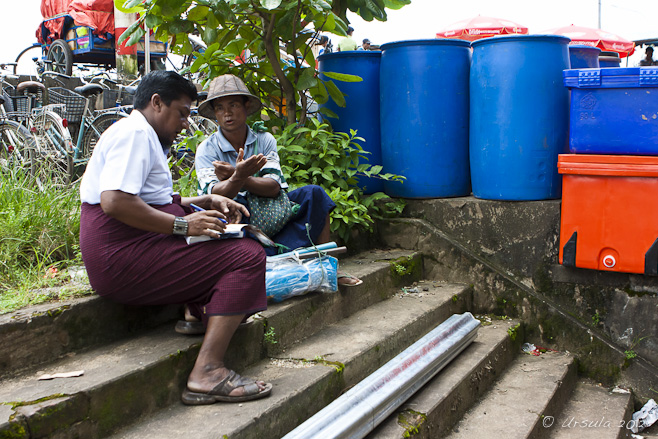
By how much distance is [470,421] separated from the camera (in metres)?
2.80

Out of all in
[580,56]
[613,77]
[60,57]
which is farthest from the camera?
[60,57]

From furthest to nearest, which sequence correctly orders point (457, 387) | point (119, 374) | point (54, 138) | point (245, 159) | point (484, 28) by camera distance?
point (484, 28)
point (54, 138)
point (245, 159)
point (457, 387)
point (119, 374)

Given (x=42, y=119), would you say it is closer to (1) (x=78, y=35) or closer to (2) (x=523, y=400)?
(1) (x=78, y=35)

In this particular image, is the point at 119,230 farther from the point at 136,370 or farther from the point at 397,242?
the point at 397,242

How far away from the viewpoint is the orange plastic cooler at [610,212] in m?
3.20

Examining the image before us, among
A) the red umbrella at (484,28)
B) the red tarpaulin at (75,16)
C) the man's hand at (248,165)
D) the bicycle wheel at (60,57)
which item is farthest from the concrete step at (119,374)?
the bicycle wheel at (60,57)

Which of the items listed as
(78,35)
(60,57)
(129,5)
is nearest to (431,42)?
(129,5)

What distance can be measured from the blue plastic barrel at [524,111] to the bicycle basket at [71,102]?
15.3 ft

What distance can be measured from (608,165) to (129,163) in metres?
2.53

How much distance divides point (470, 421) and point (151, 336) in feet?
4.94

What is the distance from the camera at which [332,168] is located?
381 cm

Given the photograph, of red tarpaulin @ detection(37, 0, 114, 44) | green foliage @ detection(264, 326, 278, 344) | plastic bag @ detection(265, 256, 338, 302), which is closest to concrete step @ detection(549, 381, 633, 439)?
plastic bag @ detection(265, 256, 338, 302)

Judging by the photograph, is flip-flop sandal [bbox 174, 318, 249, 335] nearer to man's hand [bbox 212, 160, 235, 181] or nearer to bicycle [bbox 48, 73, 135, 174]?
man's hand [bbox 212, 160, 235, 181]

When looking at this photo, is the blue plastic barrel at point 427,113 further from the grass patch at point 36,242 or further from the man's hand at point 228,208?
the grass patch at point 36,242
